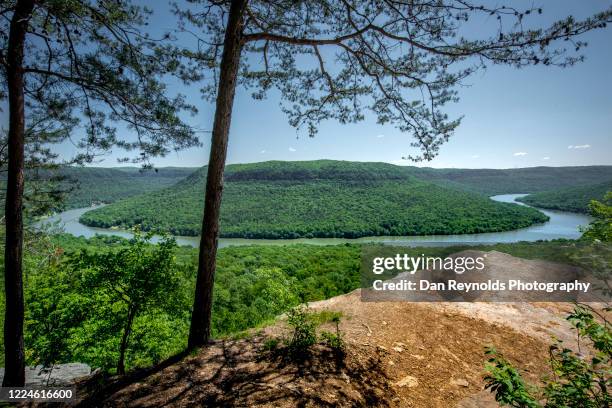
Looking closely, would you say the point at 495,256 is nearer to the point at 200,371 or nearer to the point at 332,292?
the point at 200,371

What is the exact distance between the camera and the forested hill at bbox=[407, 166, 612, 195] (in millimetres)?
118750

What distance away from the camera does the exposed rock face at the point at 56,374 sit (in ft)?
12.7

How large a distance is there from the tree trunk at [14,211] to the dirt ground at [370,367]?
1.52 metres

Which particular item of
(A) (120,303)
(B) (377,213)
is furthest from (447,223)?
(A) (120,303)

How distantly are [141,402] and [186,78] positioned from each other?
12.6ft

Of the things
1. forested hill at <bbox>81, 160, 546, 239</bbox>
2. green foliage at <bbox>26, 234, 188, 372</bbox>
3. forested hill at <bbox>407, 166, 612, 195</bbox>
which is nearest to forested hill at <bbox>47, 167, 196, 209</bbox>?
forested hill at <bbox>81, 160, 546, 239</bbox>

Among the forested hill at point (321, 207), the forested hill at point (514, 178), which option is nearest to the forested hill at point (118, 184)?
the forested hill at point (321, 207)

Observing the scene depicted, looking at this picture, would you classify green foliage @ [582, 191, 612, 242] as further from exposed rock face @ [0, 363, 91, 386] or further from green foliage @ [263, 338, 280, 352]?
exposed rock face @ [0, 363, 91, 386]

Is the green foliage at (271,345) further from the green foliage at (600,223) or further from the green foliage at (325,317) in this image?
the green foliage at (600,223)

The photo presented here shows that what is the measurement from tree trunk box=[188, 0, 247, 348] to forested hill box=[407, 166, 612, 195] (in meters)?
117

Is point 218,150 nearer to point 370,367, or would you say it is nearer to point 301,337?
point 301,337

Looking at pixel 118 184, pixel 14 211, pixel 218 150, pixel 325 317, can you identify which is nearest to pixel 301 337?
pixel 325 317

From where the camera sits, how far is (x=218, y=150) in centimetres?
371

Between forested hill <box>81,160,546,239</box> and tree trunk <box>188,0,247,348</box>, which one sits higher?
tree trunk <box>188,0,247,348</box>
